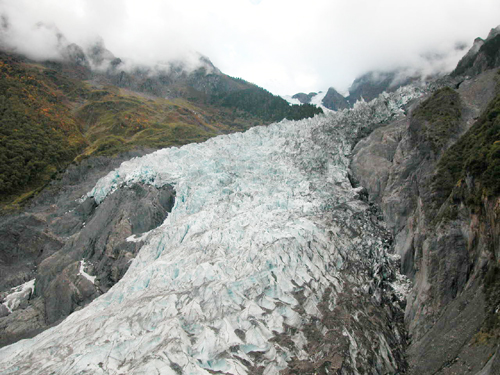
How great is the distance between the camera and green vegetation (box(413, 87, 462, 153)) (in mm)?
32969

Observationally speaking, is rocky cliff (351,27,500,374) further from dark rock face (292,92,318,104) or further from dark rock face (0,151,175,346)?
dark rock face (292,92,318,104)

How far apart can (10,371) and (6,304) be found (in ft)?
55.8

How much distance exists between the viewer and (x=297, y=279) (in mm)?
27578

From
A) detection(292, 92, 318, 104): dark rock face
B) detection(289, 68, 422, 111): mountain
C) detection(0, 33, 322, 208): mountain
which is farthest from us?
detection(292, 92, 318, 104): dark rock face

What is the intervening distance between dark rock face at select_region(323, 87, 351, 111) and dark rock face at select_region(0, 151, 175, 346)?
10922cm

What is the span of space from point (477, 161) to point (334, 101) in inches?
5042

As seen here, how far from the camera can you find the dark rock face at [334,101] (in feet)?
456

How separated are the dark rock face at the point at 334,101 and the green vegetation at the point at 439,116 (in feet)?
335

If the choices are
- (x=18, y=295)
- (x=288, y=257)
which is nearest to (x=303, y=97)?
(x=288, y=257)

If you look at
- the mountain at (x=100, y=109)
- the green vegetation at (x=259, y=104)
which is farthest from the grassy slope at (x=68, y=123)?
the green vegetation at (x=259, y=104)

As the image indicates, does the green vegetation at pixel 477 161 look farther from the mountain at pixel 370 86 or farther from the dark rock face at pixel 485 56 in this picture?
the mountain at pixel 370 86

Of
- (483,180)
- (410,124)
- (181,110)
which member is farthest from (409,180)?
(181,110)

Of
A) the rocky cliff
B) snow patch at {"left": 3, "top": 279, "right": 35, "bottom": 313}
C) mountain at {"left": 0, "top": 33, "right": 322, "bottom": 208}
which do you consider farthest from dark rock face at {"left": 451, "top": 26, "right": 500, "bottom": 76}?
snow patch at {"left": 3, "top": 279, "right": 35, "bottom": 313}

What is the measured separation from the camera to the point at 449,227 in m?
23.3
